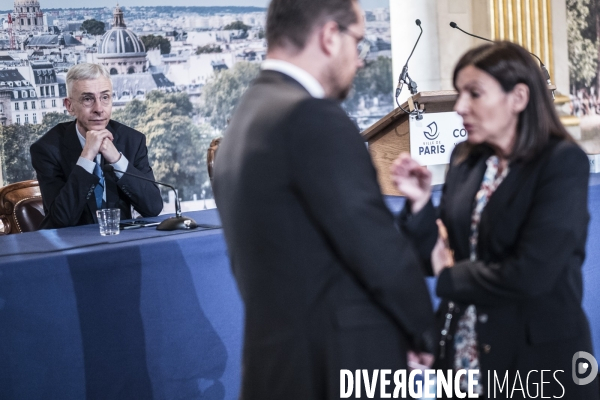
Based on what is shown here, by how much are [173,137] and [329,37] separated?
Answer: 535cm

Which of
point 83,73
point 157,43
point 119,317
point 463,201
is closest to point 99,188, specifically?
point 83,73

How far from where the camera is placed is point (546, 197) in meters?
1.62

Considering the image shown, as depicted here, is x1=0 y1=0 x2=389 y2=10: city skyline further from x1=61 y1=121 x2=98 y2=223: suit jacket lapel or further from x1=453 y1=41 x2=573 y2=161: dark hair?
x1=453 y1=41 x2=573 y2=161: dark hair

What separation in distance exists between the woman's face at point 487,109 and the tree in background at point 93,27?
5057 mm

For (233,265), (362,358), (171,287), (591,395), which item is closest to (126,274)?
(171,287)

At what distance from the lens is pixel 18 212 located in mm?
3941

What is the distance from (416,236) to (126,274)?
1204mm

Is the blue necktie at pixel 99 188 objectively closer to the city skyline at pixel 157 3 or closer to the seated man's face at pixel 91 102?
the seated man's face at pixel 91 102

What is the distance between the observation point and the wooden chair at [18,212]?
394cm

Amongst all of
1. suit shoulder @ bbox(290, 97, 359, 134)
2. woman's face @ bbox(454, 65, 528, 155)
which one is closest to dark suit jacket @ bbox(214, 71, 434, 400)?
suit shoulder @ bbox(290, 97, 359, 134)

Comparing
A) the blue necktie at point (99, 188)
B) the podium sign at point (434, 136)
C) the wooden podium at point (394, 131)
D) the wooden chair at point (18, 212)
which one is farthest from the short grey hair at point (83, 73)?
the podium sign at point (434, 136)

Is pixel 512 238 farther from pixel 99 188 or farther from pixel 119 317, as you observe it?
pixel 99 188

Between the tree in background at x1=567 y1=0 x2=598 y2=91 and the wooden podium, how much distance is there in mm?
4824

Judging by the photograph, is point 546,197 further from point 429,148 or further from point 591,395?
point 429,148
